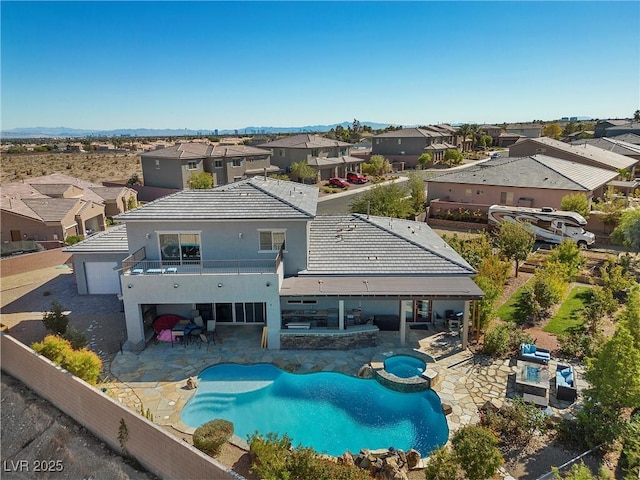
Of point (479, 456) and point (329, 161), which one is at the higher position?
point (329, 161)

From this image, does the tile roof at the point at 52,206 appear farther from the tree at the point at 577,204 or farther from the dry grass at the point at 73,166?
the dry grass at the point at 73,166

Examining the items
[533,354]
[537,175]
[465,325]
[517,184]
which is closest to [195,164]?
[517,184]

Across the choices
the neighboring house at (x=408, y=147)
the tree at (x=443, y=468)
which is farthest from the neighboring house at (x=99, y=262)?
the neighboring house at (x=408, y=147)

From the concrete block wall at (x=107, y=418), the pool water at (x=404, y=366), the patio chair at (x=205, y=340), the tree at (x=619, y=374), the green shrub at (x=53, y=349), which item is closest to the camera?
the concrete block wall at (x=107, y=418)

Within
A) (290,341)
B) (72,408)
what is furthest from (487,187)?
(72,408)

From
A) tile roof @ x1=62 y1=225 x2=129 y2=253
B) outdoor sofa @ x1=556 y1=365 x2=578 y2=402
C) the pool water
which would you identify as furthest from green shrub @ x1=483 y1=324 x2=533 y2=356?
tile roof @ x1=62 y1=225 x2=129 y2=253

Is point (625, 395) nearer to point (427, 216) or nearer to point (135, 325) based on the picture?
point (135, 325)

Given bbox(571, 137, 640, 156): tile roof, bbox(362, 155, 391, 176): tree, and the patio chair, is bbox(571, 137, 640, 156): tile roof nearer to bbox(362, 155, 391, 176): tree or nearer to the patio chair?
bbox(362, 155, 391, 176): tree

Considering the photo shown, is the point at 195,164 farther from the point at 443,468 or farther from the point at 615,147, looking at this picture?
the point at 615,147
